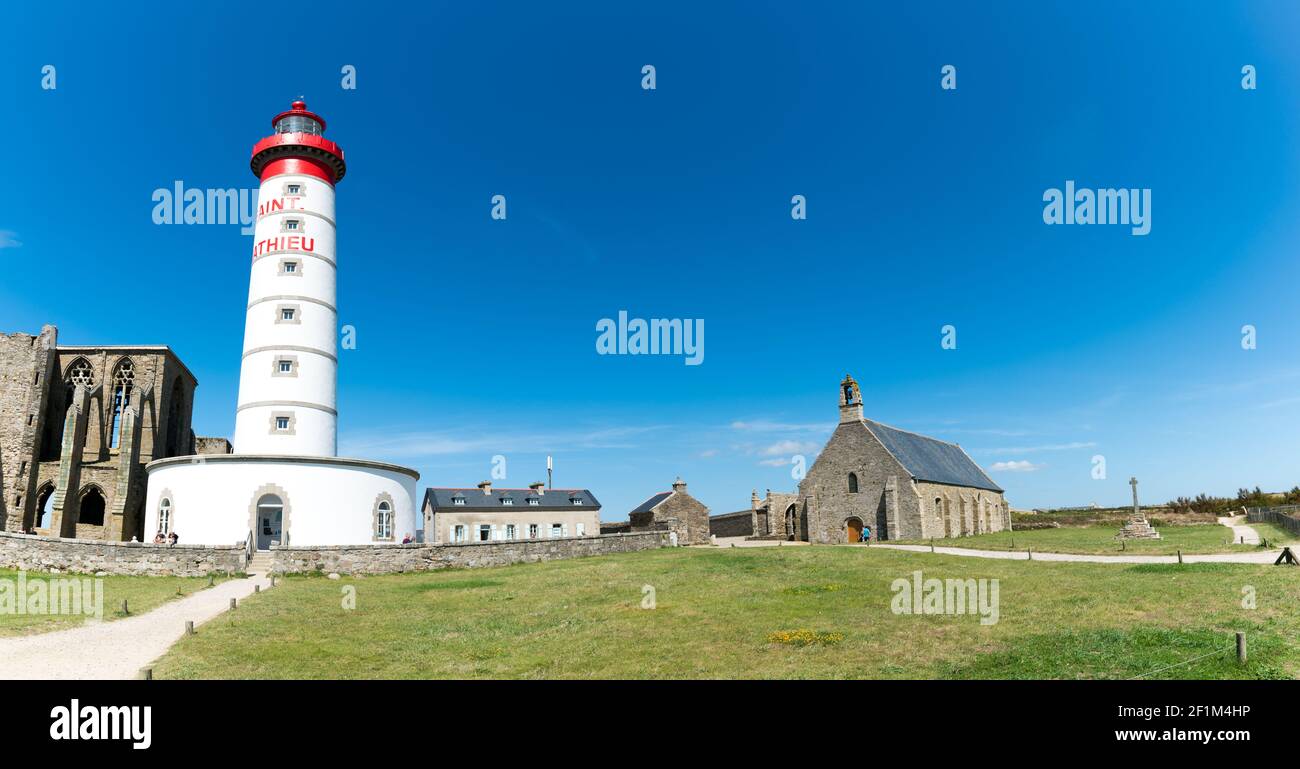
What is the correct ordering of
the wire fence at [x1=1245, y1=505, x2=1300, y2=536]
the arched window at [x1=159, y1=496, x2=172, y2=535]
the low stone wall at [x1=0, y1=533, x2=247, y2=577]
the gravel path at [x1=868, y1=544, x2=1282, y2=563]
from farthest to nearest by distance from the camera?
the wire fence at [x1=1245, y1=505, x2=1300, y2=536] < the arched window at [x1=159, y1=496, x2=172, y2=535] < the low stone wall at [x1=0, y1=533, x2=247, y2=577] < the gravel path at [x1=868, y1=544, x2=1282, y2=563]

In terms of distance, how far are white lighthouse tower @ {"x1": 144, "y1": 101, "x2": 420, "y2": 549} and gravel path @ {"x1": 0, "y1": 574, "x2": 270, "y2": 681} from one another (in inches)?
423

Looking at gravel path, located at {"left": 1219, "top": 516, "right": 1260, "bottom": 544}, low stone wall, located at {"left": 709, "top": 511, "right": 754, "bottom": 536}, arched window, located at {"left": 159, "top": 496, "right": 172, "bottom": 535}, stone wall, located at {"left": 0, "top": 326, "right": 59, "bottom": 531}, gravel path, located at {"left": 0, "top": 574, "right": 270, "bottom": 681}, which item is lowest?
low stone wall, located at {"left": 709, "top": 511, "right": 754, "bottom": 536}

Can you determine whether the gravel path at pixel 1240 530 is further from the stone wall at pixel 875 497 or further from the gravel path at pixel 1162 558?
the stone wall at pixel 875 497

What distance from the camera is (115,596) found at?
19594 millimetres

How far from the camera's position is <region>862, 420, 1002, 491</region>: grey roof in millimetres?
44750

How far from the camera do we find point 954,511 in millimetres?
46375

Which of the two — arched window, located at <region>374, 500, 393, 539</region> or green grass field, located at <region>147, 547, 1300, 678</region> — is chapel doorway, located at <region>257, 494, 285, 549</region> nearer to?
arched window, located at <region>374, 500, 393, 539</region>

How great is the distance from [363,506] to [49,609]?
44.7 ft

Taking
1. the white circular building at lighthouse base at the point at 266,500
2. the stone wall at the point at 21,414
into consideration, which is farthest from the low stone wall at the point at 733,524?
the stone wall at the point at 21,414

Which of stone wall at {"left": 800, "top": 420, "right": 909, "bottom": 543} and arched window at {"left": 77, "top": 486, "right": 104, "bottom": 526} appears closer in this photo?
arched window at {"left": 77, "top": 486, "right": 104, "bottom": 526}

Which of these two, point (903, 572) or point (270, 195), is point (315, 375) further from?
point (903, 572)

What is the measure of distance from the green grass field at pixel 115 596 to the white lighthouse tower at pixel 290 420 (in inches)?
161

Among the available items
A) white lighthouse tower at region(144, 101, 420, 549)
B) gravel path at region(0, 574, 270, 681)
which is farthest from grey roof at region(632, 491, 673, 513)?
gravel path at region(0, 574, 270, 681)

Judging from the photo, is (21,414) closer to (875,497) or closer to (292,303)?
(292,303)
